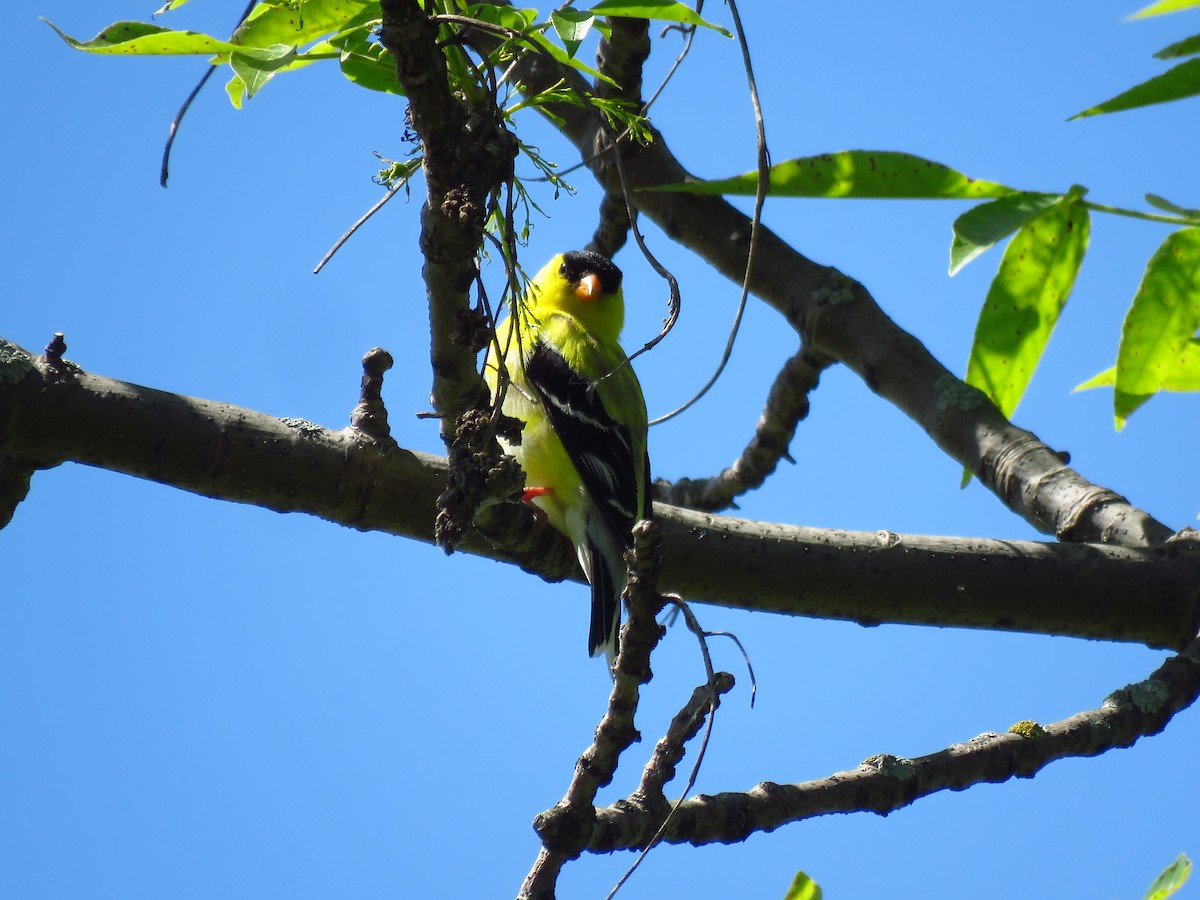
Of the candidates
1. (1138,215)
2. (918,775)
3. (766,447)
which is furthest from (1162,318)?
(766,447)

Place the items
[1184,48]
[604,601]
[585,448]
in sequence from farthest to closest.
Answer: [585,448], [604,601], [1184,48]

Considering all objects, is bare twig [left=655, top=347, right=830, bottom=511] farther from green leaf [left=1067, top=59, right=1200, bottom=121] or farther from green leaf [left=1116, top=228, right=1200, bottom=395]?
green leaf [left=1067, top=59, right=1200, bottom=121]

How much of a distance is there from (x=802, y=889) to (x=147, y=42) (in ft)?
5.02

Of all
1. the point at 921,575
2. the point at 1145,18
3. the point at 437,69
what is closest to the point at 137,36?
the point at 437,69

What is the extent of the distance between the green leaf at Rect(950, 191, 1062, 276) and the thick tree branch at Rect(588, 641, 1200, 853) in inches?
41.5

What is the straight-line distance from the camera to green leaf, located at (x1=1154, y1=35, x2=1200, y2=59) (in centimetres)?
132

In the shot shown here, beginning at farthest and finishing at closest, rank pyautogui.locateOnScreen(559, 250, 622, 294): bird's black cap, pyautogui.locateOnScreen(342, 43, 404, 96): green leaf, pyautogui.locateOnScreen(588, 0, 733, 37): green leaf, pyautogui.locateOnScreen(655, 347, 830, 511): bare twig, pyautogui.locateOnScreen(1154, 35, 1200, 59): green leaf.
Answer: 1. pyautogui.locateOnScreen(559, 250, 622, 294): bird's black cap
2. pyautogui.locateOnScreen(655, 347, 830, 511): bare twig
3. pyautogui.locateOnScreen(342, 43, 404, 96): green leaf
4. pyautogui.locateOnScreen(588, 0, 733, 37): green leaf
5. pyautogui.locateOnScreen(1154, 35, 1200, 59): green leaf

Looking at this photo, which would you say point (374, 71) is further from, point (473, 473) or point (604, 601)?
point (604, 601)

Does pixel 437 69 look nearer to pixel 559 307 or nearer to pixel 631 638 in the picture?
pixel 631 638

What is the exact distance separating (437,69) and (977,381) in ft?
3.90

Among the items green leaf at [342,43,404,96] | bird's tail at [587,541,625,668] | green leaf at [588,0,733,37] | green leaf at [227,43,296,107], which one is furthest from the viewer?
bird's tail at [587,541,625,668]

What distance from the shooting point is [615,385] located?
4.60 m

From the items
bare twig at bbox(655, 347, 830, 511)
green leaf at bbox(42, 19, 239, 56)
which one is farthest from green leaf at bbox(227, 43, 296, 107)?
bare twig at bbox(655, 347, 830, 511)

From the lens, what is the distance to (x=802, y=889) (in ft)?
5.47
